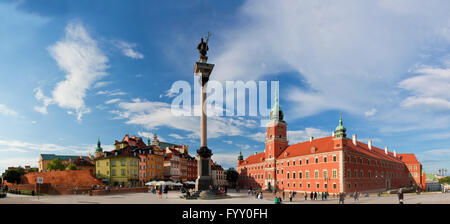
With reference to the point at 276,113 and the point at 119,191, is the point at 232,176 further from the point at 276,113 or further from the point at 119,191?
the point at 119,191

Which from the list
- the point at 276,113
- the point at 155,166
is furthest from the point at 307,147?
the point at 155,166

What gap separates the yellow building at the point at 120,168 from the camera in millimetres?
75062

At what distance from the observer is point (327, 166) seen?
6569 centimetres

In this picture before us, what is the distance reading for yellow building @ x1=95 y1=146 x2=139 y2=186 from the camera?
246 feet

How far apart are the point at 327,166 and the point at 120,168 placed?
50355 millimetres

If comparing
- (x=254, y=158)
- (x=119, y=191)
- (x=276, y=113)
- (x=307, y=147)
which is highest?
(x=276, y=113)

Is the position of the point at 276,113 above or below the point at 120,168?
above

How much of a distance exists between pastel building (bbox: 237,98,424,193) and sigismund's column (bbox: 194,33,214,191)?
34.3 metres

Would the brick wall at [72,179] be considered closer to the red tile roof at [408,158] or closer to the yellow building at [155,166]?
the yellow building at [155,166]

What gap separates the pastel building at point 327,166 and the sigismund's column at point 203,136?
112ft

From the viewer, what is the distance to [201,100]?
42.4 metres
